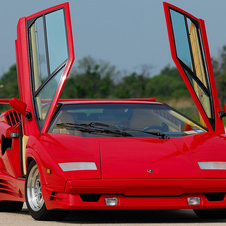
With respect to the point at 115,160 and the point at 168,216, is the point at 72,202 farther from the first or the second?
the point at 168,216

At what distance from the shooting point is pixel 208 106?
759 centimetres

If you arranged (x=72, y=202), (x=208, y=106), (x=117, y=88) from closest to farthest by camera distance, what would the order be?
(x=72, y=202), (x=208, y=106), (x=117, y=88)

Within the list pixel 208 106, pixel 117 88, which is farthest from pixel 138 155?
pixel 117 88

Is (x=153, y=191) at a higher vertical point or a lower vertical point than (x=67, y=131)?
lower

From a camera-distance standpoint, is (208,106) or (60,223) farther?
(208,106)

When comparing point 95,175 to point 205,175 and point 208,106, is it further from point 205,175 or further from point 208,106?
point 208,106

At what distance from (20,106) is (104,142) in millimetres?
1173

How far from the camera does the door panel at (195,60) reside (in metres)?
7.36

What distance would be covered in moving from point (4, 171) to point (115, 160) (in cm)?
241

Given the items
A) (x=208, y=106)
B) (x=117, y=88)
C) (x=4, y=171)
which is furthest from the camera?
(x=117, y=88)

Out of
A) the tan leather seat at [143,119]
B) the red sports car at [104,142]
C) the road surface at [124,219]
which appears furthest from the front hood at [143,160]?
the tan leather seat at [143,119]

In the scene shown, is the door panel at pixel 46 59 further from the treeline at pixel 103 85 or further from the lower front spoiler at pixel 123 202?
the treeline at pixel 103 85

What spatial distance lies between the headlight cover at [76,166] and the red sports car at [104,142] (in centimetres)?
1

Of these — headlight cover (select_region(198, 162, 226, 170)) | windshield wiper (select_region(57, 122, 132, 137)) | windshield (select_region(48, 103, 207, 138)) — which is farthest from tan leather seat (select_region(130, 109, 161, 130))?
headlight cover (select_region(198, 162, 226, 170))
